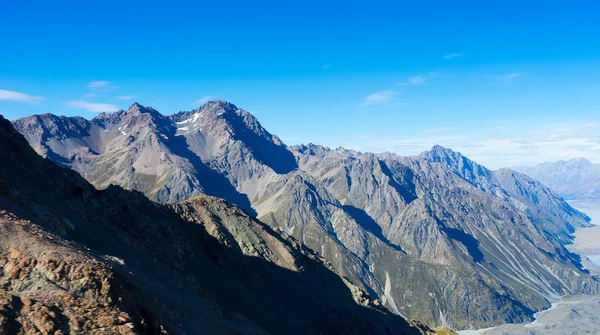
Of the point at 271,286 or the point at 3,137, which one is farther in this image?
the point at 271,286

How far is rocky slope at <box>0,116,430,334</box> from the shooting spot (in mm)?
36656

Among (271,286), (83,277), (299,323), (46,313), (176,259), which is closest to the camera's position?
(46,313)

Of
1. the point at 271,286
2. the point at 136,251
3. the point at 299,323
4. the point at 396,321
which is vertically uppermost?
the point at 136,251

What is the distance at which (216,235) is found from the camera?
15062 centimetres

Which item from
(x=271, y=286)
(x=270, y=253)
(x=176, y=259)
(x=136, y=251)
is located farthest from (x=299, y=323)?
(x=136, y=251)

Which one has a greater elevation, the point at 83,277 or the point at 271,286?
the point at 83,277

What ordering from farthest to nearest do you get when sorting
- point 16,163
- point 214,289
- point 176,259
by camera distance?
point 214,289, point 176,259, point 16,163

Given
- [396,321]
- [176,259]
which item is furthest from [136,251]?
[396,321]

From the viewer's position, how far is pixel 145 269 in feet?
233

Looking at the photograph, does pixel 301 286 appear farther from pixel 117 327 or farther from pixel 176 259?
pixel 117 327

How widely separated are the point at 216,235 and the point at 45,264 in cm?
11320

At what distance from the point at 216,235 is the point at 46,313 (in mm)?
118864

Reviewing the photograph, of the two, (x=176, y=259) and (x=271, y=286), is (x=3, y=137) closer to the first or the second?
(x=176, y=259)

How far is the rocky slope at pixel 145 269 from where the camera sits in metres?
36.7
